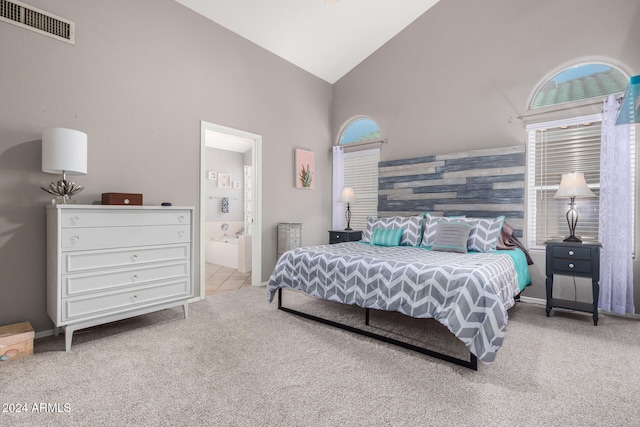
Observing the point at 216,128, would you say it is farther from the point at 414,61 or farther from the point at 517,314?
the point at 517,314

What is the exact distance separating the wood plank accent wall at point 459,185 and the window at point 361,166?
26 centimetres

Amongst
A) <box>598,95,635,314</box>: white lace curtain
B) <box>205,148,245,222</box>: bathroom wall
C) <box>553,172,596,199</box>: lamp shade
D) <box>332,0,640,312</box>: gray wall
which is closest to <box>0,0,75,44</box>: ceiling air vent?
<box>332,0,640,312</box>: gray wall

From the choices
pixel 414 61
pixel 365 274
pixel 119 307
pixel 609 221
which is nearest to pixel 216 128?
pixel 119 307

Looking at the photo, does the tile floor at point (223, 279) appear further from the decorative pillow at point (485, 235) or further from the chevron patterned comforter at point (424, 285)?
the decorative pillow at point (485, 235)

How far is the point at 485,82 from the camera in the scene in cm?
409

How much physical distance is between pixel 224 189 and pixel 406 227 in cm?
482

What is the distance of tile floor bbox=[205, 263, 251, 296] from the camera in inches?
174

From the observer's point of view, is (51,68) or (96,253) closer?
(96,253)

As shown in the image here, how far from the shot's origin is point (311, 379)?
6.44 ft

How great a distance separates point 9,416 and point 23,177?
187cm

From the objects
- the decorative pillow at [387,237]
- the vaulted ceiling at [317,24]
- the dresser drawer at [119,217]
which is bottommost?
the decorative pillow at [387,237]

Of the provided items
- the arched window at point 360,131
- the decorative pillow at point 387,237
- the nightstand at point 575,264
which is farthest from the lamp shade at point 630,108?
the arched window at point 360,131

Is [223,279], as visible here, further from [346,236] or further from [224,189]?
[224,189]

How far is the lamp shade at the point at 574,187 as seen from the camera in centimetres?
314
